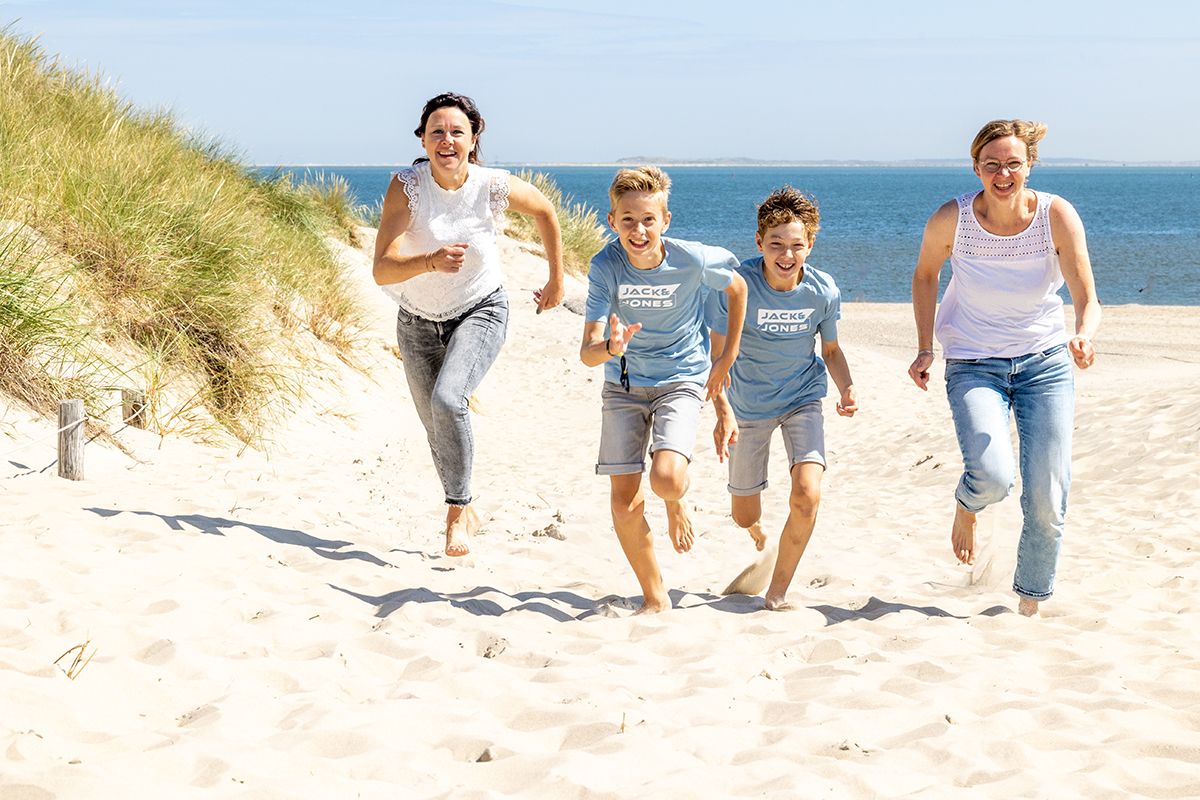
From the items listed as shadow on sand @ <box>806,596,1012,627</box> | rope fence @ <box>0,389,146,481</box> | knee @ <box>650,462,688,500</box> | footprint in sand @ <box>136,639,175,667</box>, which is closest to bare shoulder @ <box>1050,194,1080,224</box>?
shadow on sand @ <box>806,596,1012,627</box>

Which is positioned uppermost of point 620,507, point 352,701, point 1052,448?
point 1052,448

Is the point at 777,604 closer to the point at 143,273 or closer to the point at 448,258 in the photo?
the point at 448,258

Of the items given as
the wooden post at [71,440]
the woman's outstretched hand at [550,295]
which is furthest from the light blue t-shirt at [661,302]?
the wooden post at [71,440]

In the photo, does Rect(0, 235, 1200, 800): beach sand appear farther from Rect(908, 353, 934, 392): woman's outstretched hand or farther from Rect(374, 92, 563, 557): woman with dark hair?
Rect(908, 353, 934, 392): woman's outstretched hand

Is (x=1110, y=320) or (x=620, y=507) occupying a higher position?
(x=1110, y=320)

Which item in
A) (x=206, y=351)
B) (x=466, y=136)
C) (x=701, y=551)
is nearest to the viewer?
(x=466, y=136)

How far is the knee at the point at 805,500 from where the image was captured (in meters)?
4.88

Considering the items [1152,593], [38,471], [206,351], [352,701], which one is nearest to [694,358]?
[352,701]

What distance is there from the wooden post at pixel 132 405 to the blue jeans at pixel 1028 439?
4796 mm

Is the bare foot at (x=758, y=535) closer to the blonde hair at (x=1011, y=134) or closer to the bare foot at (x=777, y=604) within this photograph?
the bare foot at (x=777, y=604)

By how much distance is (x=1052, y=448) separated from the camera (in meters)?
4.72

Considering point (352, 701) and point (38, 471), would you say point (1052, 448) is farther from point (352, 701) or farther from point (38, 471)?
point (38, 471)

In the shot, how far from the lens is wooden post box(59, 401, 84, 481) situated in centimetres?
600

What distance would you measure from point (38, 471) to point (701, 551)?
349 centimetres
